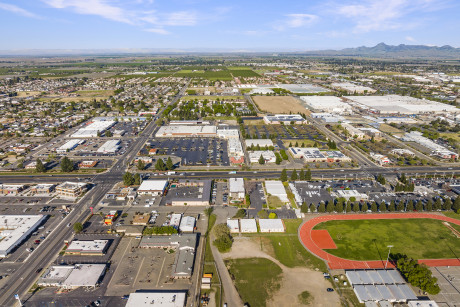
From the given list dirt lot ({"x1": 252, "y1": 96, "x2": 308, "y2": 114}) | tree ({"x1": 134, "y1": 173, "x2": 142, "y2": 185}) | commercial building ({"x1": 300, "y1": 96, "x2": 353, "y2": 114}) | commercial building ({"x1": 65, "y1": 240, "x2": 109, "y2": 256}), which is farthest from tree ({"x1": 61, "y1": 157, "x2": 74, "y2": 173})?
commercial building ({"x1": 300, "y1": 96, "x2": 353, "y2": 114})

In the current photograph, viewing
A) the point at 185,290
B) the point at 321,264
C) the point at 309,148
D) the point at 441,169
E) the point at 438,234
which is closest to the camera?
the point at 185,290

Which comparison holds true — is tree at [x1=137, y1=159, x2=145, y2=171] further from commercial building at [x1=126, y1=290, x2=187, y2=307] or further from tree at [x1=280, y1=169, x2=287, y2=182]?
commercial building at [x1=126, y1=290, x2=187, y2=307]

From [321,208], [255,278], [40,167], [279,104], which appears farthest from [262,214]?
[279,104]

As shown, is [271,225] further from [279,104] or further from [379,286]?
[279,104]

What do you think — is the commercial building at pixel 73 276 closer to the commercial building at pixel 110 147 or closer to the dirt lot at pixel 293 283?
the dirt lot at pixel 293 283

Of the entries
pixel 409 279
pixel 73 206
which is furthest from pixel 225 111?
pixel 409 279

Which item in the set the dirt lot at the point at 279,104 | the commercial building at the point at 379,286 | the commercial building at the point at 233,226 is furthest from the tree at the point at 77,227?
the dirt lot at the point at 279,104

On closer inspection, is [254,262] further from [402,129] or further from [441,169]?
[402,129]

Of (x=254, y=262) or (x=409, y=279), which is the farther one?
(x=254, y=262)
